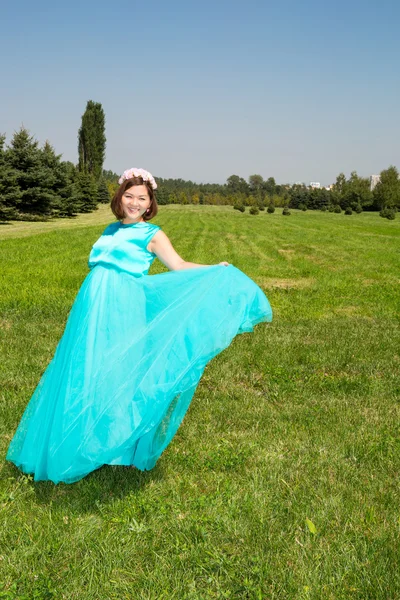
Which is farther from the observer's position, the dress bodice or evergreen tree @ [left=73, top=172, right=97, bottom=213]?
evergreen tree @ [left=73, top=172, right=97, bottom=213]

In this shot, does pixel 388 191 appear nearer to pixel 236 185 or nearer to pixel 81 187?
pixel 81 187

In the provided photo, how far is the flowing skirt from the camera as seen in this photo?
338 cm

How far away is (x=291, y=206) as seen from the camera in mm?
88062

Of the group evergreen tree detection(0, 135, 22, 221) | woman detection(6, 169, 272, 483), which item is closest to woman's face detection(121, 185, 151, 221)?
woman detection(6, 169, 272, 483)

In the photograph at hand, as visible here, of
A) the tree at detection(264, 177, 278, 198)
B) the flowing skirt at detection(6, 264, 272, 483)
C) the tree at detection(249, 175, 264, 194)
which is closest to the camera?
the flowing skirt at detection(6, 264, 272, 483)

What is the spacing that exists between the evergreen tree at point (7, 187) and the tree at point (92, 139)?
40.1 m

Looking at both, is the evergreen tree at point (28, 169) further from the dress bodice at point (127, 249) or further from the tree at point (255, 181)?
the tree at point (255, 181)

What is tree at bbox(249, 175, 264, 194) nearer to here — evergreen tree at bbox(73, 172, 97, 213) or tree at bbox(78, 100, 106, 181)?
tree at bbox(78, 100, 106, 181)

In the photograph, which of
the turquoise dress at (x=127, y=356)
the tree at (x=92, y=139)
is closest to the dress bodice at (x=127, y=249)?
the turquoise dress at (x=127, y=356)

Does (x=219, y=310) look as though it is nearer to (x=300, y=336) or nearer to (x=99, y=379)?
(x=99, y=379)

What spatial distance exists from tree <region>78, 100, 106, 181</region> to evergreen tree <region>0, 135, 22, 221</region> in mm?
40113

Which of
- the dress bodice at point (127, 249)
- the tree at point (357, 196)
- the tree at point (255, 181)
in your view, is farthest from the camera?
the tree at point (255, 181)

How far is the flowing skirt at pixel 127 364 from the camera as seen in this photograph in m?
3.38

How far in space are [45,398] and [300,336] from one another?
5.54m
